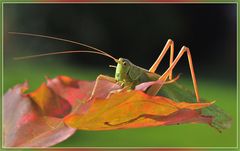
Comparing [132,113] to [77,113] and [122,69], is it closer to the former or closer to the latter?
[77,113]

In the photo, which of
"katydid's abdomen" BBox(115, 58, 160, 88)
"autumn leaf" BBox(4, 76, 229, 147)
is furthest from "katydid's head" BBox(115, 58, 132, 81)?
"autumn leaf" BBox(4, 76, 229, 147)

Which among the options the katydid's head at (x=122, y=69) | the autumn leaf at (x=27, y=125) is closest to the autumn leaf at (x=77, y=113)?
the autumn leaf at (x=27, y=125)

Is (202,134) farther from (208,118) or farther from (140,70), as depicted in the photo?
(208,118)

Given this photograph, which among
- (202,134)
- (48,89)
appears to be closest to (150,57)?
(202,134)

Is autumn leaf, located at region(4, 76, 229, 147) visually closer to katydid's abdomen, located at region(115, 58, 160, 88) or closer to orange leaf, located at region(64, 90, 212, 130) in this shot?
orange leaf, located at region(64, 90, 212, 130)

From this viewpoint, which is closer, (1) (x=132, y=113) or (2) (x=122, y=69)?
(1) (x=132, y=113)

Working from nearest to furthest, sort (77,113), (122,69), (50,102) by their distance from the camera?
(77,113) → (50,102) → (122,69)

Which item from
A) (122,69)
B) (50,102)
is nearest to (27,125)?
(50,102)
